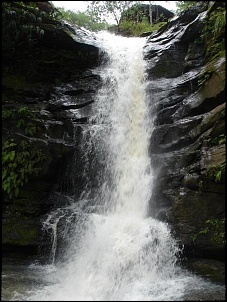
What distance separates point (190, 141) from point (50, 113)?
16.7ft

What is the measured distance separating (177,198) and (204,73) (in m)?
4.17

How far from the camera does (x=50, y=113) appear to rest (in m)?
10.8

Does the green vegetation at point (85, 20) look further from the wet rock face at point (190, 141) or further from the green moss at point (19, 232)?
the green moss at point (19, 232)

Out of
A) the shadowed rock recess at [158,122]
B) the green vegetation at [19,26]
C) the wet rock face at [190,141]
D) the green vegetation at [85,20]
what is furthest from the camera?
the green vegetation at [85,20]

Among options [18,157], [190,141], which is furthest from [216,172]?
[18,157]

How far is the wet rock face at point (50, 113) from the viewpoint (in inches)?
341

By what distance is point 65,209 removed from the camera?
907 cm

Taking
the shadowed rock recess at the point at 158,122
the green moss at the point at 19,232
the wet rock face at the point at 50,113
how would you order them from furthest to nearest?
the wet rock face at the point at 50,113 < the green moss at the point at 19,232 < the shadowed rock recess at the point at 158,122

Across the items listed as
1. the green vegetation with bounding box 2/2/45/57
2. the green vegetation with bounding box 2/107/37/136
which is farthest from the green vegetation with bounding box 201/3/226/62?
the green vegetation with bounding box 2/107/37/136

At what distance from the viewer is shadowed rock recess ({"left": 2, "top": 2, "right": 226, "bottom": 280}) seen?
7.44 meters

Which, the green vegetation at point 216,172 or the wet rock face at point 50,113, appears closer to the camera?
the green vegetation at point 216,172

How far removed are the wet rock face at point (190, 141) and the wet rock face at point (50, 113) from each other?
8.91 ft

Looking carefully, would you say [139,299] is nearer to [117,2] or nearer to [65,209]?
[65,209]

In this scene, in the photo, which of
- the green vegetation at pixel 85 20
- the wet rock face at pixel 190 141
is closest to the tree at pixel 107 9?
the green vegetation at pixel 85 20
